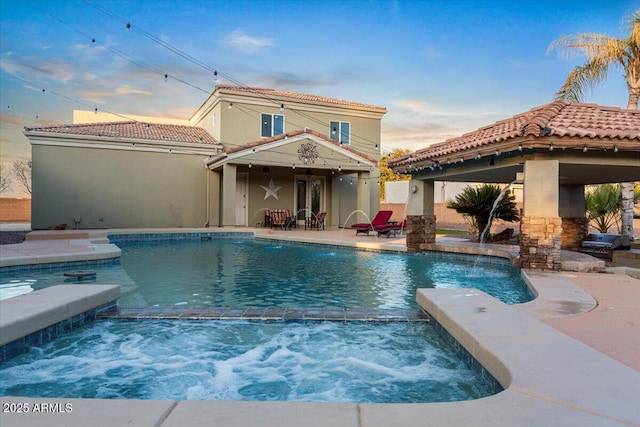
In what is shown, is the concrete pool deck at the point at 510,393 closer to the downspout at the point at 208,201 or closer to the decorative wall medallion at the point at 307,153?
the decorative wall medallion at the point at 307,153

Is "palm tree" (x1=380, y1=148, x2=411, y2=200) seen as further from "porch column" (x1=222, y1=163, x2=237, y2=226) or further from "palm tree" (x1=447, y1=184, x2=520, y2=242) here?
"palm tree" (x1=447, y1=184, x2=520, y2=242)

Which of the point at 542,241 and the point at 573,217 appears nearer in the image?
the point at 542,241

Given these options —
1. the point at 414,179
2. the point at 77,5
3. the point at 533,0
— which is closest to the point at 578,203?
the point at 414,179

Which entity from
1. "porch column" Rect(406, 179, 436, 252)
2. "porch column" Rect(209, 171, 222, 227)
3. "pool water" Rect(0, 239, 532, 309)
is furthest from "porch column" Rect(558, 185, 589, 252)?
"porch column" Rect(209, 171, 222, 227)

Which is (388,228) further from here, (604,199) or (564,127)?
(564,127)

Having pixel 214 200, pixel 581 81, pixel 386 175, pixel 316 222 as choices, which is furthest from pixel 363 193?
pixel 386 175

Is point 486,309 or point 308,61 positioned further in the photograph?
point 308,61

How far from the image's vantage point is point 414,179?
42.0ft

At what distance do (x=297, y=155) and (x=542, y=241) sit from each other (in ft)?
42.4

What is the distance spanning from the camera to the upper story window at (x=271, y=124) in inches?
854

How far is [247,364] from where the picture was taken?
3891 millimetres

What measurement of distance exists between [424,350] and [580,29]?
1441cm

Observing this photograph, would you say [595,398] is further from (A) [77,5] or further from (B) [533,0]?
(A) [77,5]

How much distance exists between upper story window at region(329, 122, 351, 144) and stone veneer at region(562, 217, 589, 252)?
42.8 feet
